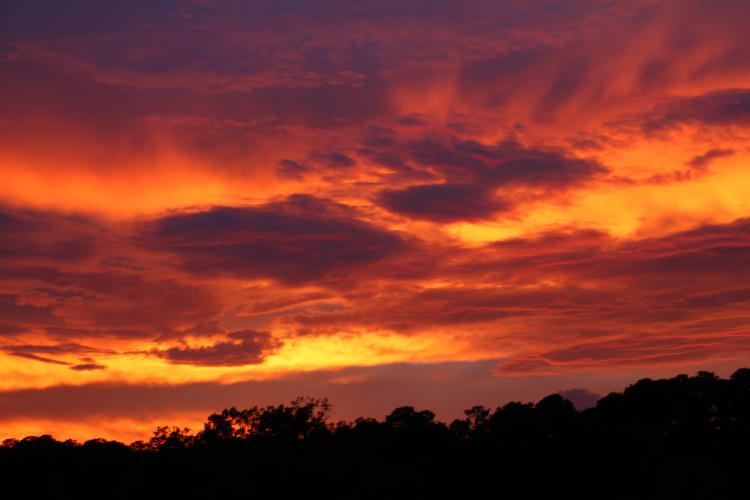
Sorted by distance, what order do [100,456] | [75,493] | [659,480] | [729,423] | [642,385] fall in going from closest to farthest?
[659,480] < [75,493] < [100,456] < [729,423] < [642,385]

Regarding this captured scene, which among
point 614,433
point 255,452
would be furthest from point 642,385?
point 255,452

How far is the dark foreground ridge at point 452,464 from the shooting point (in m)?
69.9

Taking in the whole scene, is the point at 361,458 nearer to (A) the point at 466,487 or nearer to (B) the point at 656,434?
(A) the point at 466,487

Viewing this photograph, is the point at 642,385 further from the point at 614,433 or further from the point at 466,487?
the point at 466,487

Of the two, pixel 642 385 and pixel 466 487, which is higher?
pixel 642 385

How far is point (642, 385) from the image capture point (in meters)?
101

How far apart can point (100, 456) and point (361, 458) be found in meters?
27.3

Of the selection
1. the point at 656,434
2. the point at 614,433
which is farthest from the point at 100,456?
the point at 656,434

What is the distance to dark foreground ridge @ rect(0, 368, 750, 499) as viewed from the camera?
229ft

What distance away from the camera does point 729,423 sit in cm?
9131

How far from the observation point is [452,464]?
79.3 m

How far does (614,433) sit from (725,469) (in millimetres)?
10009

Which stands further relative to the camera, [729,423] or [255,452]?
[729,423]

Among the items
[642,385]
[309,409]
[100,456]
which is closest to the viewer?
[100,456]
